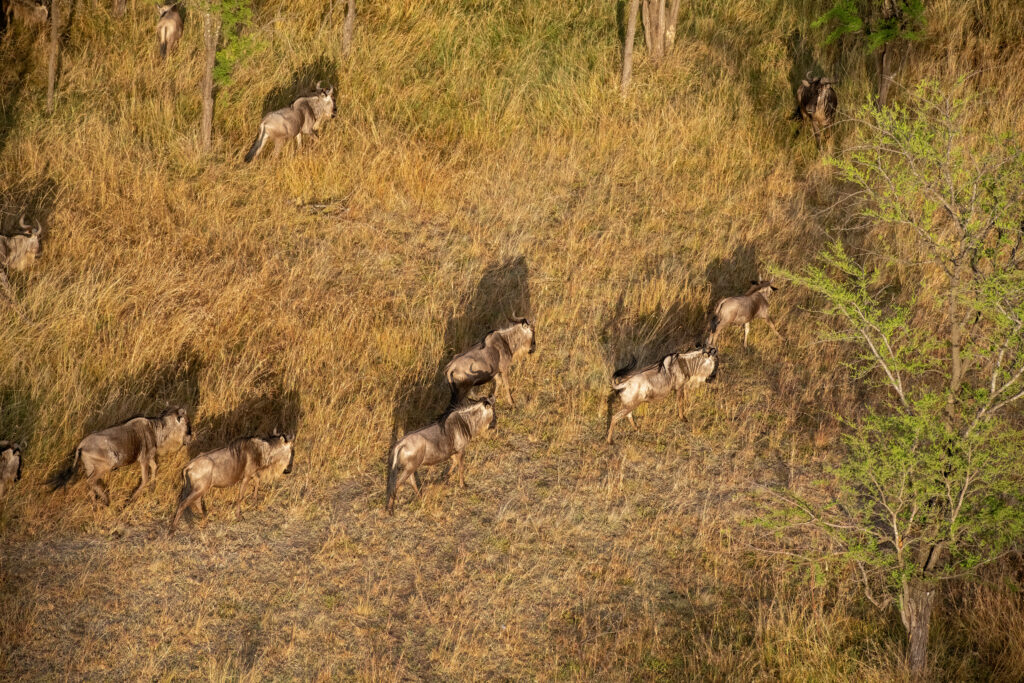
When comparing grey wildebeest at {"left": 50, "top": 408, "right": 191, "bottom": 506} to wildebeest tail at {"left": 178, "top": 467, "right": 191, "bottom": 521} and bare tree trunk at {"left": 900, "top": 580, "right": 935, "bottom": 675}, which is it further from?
bare tree trunk at {"left": 900, "top": 580, "right": 935, "bottom": 675}

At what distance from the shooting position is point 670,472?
29.7ft

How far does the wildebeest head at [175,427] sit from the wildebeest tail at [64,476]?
0.68m

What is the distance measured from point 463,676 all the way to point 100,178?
24.9 ft

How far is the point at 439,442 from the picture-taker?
8.35 metres

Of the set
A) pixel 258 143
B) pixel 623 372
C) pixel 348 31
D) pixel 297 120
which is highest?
pixel 348 31

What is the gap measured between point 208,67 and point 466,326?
461 centimetres

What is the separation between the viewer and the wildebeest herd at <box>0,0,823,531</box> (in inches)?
313

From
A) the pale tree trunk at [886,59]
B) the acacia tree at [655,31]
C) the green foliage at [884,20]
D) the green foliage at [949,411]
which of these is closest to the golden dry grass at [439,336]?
the acacia tree at [655,31]

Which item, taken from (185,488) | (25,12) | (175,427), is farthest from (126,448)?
(25,12)

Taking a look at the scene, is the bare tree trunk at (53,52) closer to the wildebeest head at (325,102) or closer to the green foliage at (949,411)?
the wildebeest head at (325,102)

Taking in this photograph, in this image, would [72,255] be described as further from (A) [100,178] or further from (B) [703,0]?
(B) [703,0]

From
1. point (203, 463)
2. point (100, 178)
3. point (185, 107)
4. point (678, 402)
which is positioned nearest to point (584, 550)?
point (678, 402)

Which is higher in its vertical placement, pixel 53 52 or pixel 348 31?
pixel 348 31

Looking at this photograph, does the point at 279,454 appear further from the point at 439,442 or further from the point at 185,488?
the point at 439,442
